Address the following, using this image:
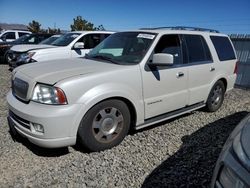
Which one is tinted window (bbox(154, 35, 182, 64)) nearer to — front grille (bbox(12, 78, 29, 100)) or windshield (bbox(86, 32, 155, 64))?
windshield (bbox(86, 32, 155, 64))

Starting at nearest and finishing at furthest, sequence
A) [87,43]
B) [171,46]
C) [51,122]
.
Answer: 1. [51,122]
2. [171,46]
3. [87,43]

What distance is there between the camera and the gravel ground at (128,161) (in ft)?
10.4

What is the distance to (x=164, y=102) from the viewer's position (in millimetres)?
4395

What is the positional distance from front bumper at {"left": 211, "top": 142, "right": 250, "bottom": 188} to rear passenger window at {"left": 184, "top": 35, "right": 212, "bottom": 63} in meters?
3.12

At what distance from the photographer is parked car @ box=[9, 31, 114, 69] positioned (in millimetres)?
8805

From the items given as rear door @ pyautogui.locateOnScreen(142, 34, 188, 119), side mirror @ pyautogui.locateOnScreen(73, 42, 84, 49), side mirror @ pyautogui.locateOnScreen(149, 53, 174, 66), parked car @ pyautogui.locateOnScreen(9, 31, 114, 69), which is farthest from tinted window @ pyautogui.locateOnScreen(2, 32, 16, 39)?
side mirror @ pyautogui.locateOnScreen(149, 53, 174, 66)

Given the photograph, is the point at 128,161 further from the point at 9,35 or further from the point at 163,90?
the point at 9,35

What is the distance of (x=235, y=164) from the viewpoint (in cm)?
176

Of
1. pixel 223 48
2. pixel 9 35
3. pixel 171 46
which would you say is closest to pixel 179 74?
pixel 171 46

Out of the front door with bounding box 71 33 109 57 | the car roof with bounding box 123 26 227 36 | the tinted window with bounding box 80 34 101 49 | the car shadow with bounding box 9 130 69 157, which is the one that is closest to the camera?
the car shadow with bounding box 9 130 69 157

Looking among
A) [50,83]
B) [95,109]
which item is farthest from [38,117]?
[95,109]

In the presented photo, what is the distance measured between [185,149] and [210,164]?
1.76 ft

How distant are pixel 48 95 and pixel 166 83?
6.30 ft

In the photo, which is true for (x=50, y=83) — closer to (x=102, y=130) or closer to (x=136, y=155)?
(x=102, y=130)
